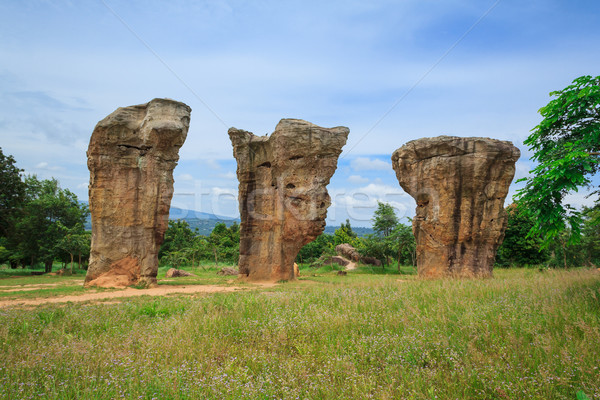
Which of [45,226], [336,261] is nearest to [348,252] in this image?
[336,261]

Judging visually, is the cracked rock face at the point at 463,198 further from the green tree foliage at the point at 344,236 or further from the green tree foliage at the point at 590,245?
the green tree foliage at the point at 344,236

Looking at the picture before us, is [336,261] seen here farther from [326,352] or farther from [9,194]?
[326,352]

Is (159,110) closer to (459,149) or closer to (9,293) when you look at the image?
(9,293)

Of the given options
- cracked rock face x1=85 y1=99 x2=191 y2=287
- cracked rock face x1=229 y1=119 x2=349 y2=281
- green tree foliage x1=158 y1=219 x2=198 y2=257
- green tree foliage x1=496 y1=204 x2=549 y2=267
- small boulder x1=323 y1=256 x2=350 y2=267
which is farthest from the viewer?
green tree foliage x1=158 y1=219 x2=198 y2=257

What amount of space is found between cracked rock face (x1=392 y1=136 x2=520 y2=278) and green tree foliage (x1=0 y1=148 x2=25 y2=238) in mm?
30047

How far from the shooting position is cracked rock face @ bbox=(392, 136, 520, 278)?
18594mm

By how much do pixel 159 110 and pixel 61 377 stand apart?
16819 millimetres

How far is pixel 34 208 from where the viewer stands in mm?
31281

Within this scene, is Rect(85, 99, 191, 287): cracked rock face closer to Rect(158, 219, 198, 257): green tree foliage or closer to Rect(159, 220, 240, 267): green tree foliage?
Rect(159, 220, 240, 267): green tree foliage

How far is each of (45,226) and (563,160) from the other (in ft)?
124

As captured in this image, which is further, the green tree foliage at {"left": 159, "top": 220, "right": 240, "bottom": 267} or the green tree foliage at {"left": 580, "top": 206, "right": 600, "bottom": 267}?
the green tree foliage at {"left": 159, "top": 220, "right": 240, "bottom": 267}

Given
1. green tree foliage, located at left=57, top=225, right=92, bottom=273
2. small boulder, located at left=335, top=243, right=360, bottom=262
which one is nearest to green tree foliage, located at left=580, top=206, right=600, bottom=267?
small boulder, located at left=335, top=243, right=360, bottom=262

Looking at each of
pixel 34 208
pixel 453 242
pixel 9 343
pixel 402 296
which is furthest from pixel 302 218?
pixel 34 208

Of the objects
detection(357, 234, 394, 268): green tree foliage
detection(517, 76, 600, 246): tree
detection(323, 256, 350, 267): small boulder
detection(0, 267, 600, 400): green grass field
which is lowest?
detection(323, 256, 350, 267): small boulder
